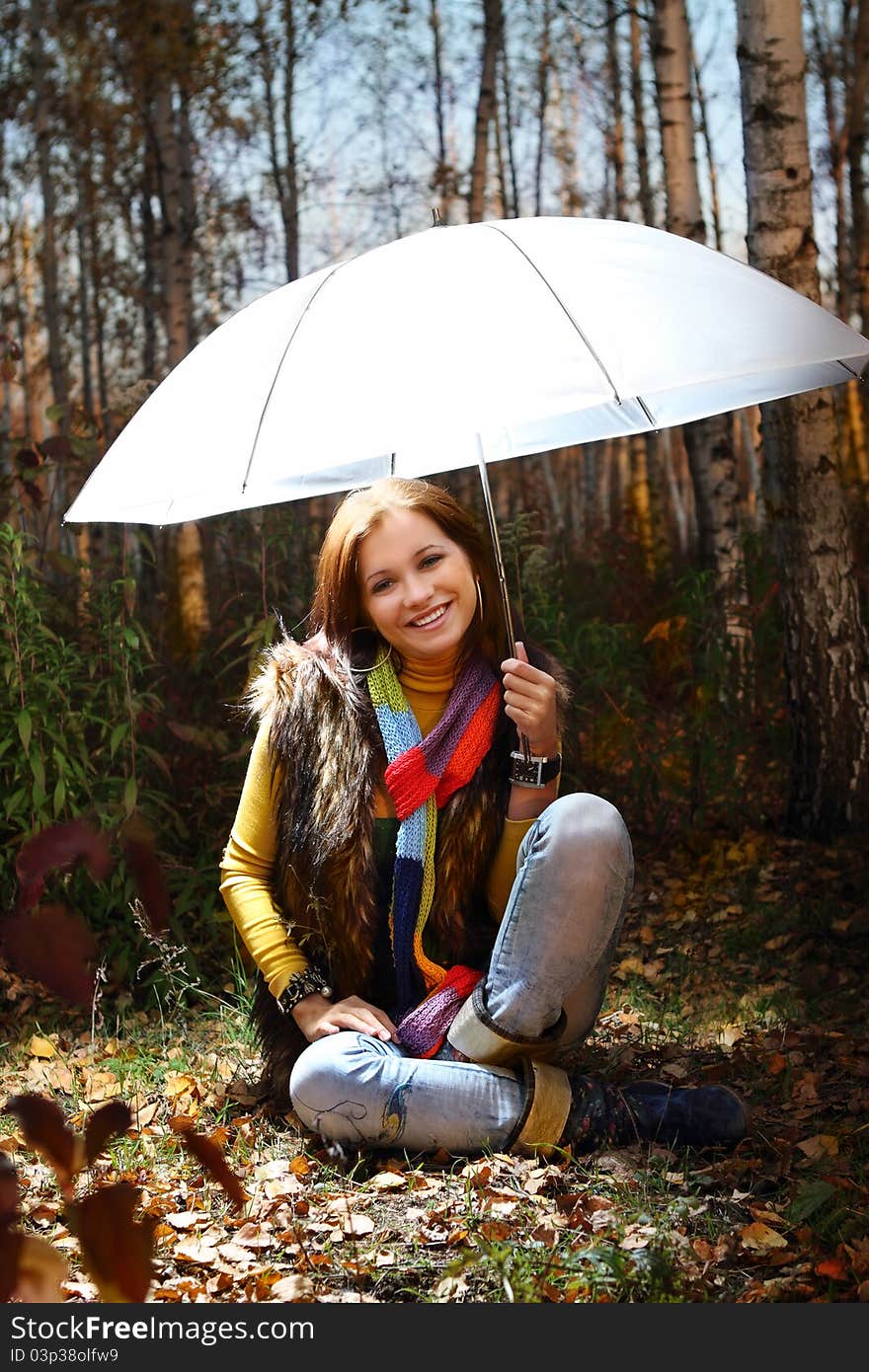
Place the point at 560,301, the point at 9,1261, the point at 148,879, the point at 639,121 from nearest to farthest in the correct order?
the point at 9,1261 → the point at 148,879 → the point at 560,301 → the point at 639,121

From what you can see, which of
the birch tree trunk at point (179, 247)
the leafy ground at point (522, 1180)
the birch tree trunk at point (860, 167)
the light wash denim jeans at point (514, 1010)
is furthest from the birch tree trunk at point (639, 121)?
the light wash denim jeans at point (514, 1010)

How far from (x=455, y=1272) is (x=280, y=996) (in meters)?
0.80

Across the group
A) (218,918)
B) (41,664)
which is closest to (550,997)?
(218,918)

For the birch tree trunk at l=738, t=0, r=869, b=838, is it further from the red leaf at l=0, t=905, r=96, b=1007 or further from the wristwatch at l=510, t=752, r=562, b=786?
the red leaf at l=0, t=905, r=96, b=1007

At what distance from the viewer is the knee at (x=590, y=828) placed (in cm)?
251

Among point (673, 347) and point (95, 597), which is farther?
point (95, 597)

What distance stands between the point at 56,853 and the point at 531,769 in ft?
5.76

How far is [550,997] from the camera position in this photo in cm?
253

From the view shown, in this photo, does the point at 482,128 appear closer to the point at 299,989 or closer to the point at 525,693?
the point at 525,693

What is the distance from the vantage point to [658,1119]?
2.68 m

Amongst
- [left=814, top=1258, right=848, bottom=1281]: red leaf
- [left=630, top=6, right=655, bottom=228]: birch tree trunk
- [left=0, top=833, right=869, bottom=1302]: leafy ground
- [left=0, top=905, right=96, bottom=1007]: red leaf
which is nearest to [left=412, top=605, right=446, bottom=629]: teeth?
[left=0, top=833, right=869, bottom=1302]: leafy ground

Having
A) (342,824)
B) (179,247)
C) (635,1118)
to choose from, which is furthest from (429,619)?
(179,247)

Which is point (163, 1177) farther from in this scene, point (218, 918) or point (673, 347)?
point (673, 347)

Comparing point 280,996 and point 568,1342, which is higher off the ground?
point 280,996
